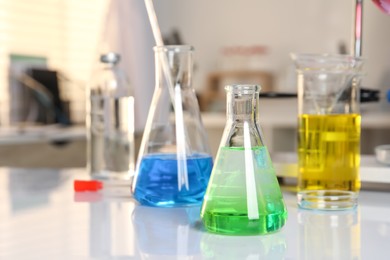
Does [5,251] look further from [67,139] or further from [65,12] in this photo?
[65,12]

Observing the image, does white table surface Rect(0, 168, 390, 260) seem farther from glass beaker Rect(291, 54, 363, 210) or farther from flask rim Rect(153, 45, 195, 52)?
flask rim Rect(153, 45, 195, 52)

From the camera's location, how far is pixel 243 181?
54 centimetres

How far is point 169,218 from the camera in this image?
0.62 m

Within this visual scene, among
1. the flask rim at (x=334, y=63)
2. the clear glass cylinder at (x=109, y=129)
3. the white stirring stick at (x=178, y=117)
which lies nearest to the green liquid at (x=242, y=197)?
the white stirring stick at (x=178, y=117)

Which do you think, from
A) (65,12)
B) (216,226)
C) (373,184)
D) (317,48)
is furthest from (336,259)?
(65,12)

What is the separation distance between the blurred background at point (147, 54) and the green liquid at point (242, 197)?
5.19ft

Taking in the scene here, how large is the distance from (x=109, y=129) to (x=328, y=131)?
0.39 m

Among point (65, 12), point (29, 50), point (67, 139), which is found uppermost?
point (65, 12)

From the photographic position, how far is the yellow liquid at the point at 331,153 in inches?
27.7

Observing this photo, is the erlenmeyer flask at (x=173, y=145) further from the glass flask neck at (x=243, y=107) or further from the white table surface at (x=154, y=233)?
the glass flask neck at (x=243, y=107)

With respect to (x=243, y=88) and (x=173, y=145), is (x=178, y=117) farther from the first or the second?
(x=243, y=88)

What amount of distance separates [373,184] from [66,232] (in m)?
0.50

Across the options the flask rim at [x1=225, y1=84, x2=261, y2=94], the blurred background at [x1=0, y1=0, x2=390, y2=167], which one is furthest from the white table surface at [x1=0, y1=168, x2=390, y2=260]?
the blurred background at [x1=0, y1=0, x2=390, y2=167]

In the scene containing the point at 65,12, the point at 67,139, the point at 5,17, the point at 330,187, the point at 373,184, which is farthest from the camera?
the point at 65,12
